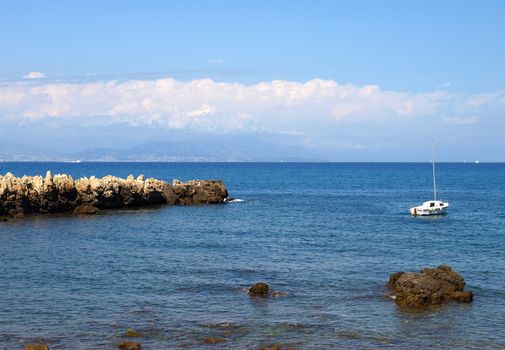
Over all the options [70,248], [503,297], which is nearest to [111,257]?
[70,248]

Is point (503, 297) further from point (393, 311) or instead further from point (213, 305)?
point (213, 305)

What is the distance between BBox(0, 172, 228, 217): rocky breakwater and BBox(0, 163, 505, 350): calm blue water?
4837 mm

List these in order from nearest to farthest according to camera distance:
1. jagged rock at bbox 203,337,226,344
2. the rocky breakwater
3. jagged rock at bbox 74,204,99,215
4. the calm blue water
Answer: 1. jagged rock at bbox 203,337,226,344
2. the calm blue water
3. the rocky breakwater
4. jagged rock at bbox 74,204,99,215

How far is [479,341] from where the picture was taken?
2936 cm

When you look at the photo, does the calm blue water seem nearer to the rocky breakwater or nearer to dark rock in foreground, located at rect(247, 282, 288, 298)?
dark rock in foreground, located at rect(247, 282, 288, 298)

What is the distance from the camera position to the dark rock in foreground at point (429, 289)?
118ft

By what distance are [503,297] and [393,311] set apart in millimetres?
7614

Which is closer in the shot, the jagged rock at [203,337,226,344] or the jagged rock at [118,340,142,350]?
the jagged rock at [118,340,142,350]

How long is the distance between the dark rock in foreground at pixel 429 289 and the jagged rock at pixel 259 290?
7598 mm

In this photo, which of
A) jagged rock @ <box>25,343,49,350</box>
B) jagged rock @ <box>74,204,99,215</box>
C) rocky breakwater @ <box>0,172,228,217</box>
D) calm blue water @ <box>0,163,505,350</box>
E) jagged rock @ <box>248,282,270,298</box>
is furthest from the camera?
jagged rock @ <box>74,204,99,215</box>

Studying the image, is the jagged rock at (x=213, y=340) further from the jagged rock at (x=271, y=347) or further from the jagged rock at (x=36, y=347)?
the jagged rock at (x=36, y=347)

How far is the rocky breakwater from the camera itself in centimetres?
7494

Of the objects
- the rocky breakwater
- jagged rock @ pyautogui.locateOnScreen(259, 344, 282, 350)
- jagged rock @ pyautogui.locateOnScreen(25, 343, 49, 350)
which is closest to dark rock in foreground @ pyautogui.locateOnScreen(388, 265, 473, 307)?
jagged rock @ pyautogui.locateOnScreen(259, 344, 282, 350)

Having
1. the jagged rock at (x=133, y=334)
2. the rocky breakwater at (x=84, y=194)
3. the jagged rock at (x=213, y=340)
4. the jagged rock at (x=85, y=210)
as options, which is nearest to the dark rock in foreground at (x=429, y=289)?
the jagged rock at (x=213, y=340)
